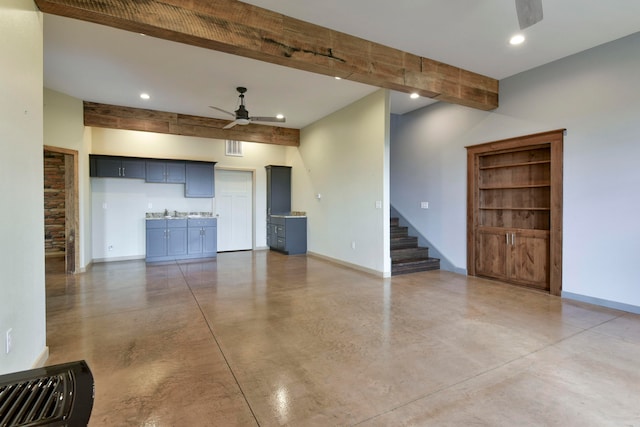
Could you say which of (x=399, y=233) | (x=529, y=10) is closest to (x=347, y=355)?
(x=529, y=10)

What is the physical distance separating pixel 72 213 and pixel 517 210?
25.0 ft

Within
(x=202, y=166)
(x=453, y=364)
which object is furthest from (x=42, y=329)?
(x=202, y=166)

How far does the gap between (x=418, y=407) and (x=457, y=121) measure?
494 centimetres

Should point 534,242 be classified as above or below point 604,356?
above

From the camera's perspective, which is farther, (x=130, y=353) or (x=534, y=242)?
(x=534, y=242)

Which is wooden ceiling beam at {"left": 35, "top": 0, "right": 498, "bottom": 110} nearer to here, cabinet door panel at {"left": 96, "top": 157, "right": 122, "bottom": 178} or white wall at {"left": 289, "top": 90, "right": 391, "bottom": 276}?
white wall at {"left": 289, "top": 90, "right": 391, "bottom": 276}

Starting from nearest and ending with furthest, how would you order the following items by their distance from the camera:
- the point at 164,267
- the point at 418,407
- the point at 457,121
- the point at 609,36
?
the point at 418,407, the point at 609,36, the point at 457,121, the point at 164,267

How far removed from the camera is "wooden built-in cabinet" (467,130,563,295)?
426cm

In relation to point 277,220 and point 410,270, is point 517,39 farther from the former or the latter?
point 277,220

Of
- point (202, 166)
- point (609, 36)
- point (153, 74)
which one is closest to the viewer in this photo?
point (609, 36)

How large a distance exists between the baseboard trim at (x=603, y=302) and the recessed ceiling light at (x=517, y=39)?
3268 millimetres

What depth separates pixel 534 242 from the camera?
4.57m

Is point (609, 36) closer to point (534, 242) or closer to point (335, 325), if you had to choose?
point (534, 242)

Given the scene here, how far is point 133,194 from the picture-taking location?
684 cm
